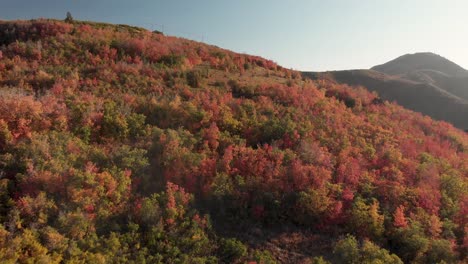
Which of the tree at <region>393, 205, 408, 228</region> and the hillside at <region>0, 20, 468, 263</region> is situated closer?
the hillside at <region>0, 20, 468, 263</region>

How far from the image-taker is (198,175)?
1238 cm

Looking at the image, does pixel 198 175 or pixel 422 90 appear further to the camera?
pixel 422 90

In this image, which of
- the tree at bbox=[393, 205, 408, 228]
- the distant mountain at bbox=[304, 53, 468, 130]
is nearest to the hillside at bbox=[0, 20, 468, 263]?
the tree at bbox=[393, 205, 408, 228]

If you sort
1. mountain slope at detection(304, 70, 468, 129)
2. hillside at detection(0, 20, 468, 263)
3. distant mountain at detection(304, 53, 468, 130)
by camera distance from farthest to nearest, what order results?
1. distant mountain at detection(304, 53, 468, 130)
2. mountain slope at detection(304, 70, 468, 129)
3. hillside at detection(0, 20, 468, 263)

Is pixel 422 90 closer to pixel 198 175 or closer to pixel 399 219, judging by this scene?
pixel 399 219

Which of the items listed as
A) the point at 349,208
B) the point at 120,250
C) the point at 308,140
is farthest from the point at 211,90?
the point at 120,250

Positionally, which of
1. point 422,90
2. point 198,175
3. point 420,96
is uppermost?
point 422,90

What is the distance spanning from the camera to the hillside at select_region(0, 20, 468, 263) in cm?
923

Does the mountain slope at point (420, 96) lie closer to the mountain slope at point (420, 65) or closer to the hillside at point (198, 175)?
the mountain slope at point (420, 65)

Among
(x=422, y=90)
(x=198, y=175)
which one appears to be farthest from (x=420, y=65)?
(x=198, y=175)

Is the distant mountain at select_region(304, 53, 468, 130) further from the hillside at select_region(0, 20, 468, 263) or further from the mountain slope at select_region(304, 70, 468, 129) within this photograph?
the hillside at select_region(0, 20, 468, 263)

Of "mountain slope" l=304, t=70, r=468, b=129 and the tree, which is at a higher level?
"mountain slope" l=304, t=70, r=468, b=129

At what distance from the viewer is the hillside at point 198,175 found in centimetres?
923

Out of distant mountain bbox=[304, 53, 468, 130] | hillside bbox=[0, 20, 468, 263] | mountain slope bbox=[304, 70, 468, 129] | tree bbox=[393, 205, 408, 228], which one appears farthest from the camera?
distant mountain bbox=[304, 53, 468, 130]
